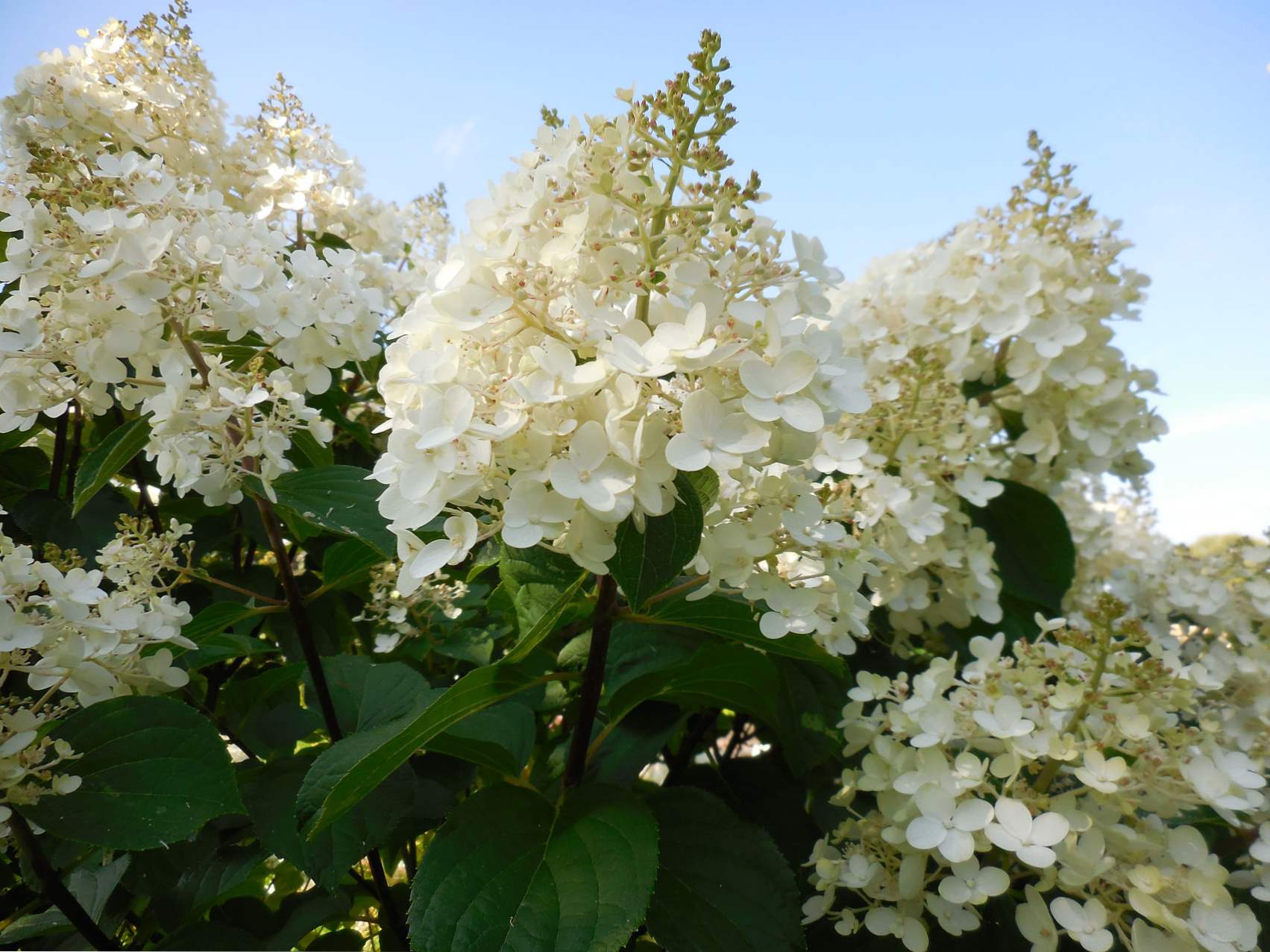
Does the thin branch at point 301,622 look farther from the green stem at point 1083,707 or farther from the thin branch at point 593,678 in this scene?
the green stem at point 1083,707

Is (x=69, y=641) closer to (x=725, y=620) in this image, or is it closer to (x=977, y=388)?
(x=725, y=620)

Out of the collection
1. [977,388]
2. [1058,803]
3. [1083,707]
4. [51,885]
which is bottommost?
[51,885]

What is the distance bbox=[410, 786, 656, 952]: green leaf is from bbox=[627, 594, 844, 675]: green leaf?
11.5 inches

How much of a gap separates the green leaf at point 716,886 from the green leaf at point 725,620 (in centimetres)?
33

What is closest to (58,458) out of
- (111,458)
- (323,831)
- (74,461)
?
(74,461)

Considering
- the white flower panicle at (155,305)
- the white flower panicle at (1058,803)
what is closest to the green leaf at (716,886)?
the white flower panicle at (1058,803)

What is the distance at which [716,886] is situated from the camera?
49.7 inches

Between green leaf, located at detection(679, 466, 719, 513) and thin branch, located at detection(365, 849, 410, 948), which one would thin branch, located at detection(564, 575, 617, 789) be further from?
thin branch, located at detection(365, 849, 410, 948)

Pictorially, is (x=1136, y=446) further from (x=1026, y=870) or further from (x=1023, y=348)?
(x=1026, y=870)

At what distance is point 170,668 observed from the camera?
1.46 metres

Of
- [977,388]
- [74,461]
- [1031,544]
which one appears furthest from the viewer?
[977,388]

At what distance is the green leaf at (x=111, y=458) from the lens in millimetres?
1485

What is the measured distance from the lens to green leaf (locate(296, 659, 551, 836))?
3.44 ft

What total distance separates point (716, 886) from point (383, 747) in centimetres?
60
